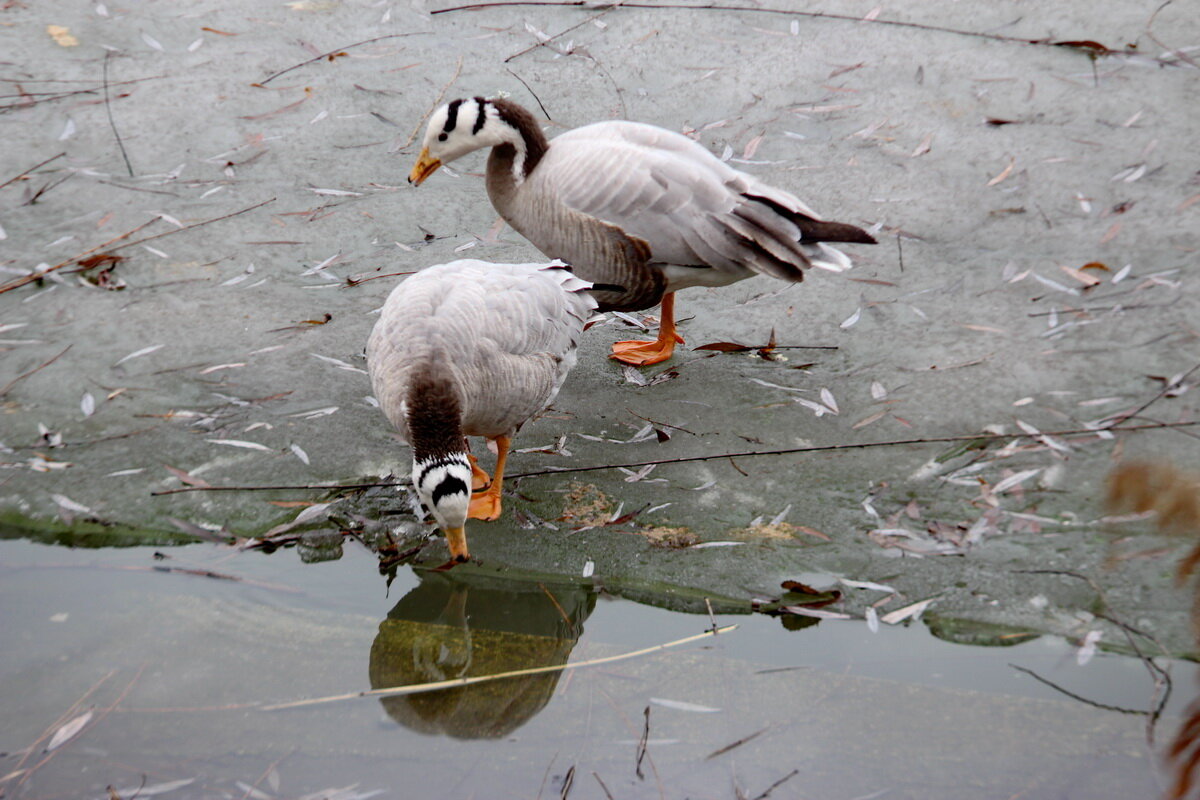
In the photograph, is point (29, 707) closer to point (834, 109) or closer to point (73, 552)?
point (73, 552)

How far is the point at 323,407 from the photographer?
14.5ft

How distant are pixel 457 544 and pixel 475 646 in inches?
16.2

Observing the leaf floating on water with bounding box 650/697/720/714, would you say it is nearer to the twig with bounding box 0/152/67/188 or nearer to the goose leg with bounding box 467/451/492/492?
the goose leg with bounding box 467/451/492/492

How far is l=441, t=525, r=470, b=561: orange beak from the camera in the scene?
358 centimetres

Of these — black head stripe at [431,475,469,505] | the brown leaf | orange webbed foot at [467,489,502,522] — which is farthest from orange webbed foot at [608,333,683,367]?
the brown leaf

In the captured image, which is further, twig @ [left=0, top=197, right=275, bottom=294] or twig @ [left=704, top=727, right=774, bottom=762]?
twig @ [left=0, top=197, right=275, bottom=294]

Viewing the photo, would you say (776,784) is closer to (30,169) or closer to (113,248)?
(113,248)

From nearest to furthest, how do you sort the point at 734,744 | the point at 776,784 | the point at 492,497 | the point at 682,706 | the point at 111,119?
the point at 776,784 < the point at 734,744 < the point at 682,706 < the point at 492,497 < the point at 111,119

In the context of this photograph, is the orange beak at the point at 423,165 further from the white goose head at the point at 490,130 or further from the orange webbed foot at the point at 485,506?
the orange webbed foot at the point at 485,506

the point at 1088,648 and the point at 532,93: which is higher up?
the point at 532,93

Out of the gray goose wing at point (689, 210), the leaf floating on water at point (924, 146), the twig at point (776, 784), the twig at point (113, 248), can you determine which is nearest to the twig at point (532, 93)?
the twig at point (113, 248)

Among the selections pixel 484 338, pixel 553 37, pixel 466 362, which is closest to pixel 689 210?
pixel 484 338

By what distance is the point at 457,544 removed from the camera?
3609 mm

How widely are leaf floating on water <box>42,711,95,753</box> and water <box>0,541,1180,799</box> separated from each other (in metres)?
0.02
